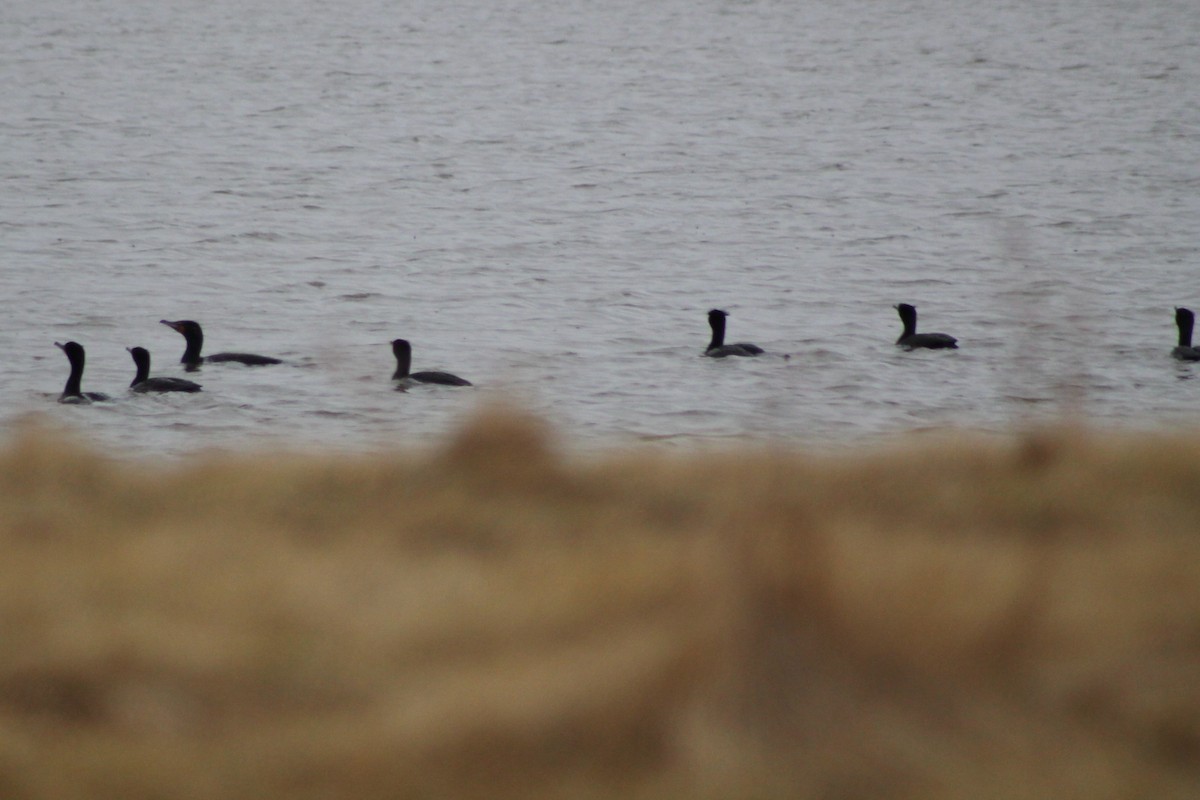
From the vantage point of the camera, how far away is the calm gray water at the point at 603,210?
17.1 m

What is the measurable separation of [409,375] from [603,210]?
18704 mm

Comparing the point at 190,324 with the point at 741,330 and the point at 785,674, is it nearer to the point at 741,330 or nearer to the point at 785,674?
the point at 741,330

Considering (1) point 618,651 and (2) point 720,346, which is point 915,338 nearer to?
(2) point 720,346

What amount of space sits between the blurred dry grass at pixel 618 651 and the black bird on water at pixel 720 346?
47.0 feet

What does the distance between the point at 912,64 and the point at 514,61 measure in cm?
1265

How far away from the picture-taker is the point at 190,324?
19.3 metres

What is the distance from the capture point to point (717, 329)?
19.8 m

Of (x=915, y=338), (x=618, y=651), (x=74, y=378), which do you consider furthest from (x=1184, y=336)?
(x=618, y=651)

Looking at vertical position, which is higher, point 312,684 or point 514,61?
point 514,61

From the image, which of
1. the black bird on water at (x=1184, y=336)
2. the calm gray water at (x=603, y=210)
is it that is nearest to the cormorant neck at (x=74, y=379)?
the calm gray water at (x=603, y=210)

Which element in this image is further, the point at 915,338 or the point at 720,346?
the point at 915,338

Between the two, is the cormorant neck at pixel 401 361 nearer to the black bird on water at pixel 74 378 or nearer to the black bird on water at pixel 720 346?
the black bird on water at pixel 74 378

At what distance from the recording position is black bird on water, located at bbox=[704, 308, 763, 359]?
1962cm

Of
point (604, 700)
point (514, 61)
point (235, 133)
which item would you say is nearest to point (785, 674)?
point (604, 700)
